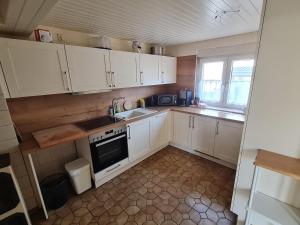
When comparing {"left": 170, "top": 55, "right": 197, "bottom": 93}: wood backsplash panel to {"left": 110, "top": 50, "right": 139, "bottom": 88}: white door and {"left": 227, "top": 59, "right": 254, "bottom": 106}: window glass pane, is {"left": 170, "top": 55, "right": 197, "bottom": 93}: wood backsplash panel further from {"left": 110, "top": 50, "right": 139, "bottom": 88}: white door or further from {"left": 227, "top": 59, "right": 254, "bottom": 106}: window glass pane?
{"left": 110, "top": 50, "right": 139, "bottom": 88}: white door

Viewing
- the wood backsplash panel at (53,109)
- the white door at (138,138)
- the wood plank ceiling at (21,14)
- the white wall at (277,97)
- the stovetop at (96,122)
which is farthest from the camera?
the white door at (138,138)

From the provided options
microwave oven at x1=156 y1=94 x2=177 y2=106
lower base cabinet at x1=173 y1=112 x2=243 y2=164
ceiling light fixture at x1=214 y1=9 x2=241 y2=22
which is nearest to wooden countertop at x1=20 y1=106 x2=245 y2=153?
lower base cabinet at x1=173 y1=112 x2=243 y2=164

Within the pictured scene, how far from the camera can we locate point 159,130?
3039 millimetres

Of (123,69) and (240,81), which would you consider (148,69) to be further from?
(240,81)

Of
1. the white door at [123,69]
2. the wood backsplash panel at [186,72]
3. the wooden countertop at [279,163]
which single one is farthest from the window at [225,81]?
the wooden countertop at [279,163]

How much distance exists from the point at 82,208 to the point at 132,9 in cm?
236

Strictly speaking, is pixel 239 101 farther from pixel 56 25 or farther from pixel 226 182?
pixel 56 25

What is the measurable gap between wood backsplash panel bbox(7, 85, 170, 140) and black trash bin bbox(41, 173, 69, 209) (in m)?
0.65

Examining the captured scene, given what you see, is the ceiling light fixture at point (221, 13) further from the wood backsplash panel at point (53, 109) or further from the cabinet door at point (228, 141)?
the wood backsplash panel at point (53, 109)

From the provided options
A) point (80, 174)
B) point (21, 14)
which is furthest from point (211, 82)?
point (21, 14)

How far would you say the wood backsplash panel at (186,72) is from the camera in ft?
10.8

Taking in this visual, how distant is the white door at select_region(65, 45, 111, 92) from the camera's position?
1.95 meters

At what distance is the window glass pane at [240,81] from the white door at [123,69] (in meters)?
1.81

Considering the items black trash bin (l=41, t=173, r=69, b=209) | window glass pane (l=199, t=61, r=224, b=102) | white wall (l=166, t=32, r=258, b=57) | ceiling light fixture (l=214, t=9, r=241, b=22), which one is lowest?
black trash bin (l=41, t=173, r=69, b=209)
